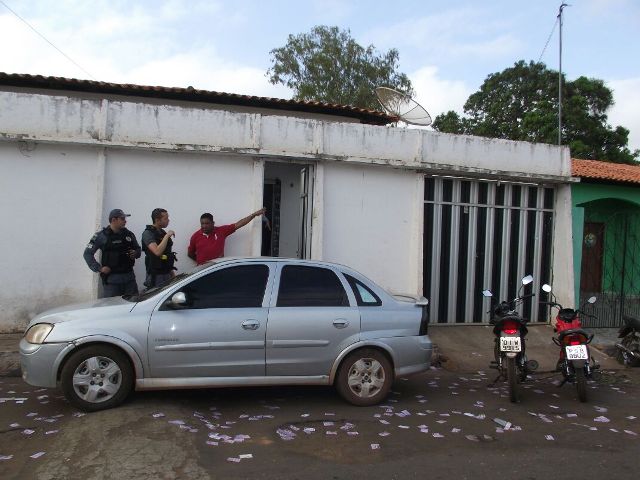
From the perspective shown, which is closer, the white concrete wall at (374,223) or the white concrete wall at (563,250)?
the white concrete wall at (374,223)

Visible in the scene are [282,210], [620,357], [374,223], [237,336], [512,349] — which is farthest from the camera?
[282,210]

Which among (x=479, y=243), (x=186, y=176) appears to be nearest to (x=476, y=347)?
(x=479, y=243)

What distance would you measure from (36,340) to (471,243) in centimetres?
678

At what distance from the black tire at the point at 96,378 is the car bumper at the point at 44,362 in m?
0.08

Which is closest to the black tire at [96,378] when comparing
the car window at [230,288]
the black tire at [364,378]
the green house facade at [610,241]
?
the car window at [230,288]

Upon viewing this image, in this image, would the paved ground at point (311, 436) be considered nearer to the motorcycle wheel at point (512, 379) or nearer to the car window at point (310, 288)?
the motorcycle wheel at point (512, 379)

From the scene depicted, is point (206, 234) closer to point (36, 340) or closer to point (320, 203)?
point (320, 203)

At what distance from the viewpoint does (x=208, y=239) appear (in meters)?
7.70

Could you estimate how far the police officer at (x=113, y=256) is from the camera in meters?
6.71

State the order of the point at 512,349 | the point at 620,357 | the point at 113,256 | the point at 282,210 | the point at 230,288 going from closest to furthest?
the point at 230,288, the point at 512,349, the point at 113,256, the point at 620,357, the point at 282,210

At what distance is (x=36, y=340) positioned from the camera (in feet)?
15.6

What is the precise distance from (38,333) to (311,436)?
2.54m

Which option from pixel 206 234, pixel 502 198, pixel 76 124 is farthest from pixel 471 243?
pixel 76 124

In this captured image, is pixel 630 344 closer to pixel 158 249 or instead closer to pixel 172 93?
pixel 158 249
